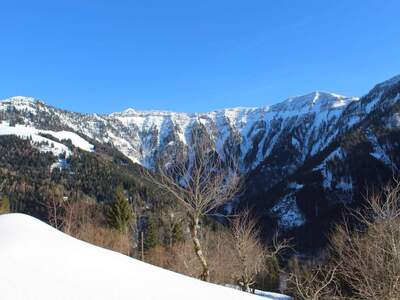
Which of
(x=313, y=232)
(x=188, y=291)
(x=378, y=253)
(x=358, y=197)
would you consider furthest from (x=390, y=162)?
(x=188, y=291)

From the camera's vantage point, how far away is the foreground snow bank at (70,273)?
19.0ft

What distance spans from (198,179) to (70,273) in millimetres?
8043

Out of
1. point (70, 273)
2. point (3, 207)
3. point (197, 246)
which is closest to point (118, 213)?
point (3, 207)

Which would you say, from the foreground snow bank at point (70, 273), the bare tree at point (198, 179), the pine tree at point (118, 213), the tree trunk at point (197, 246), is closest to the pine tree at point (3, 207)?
the pine tree at point (118, 213)

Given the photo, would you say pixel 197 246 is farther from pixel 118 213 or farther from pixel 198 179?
pixel 118 213

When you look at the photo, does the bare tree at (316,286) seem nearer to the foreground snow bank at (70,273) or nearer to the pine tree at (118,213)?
the foreground snow bank at (70,273)

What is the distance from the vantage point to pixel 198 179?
1416 cm

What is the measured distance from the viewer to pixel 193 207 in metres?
15.1

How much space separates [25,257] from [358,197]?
578 ft

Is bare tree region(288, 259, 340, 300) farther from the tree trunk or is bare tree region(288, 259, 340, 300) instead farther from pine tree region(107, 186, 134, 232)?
pine tree region(107, 186, 134, 232)

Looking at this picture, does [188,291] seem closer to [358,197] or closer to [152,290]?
[152,290]

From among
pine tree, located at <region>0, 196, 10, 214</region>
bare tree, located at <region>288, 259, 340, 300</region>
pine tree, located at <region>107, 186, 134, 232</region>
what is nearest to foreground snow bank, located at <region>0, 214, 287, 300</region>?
bare tree, located at <region>288, 259, 340, 300</region>

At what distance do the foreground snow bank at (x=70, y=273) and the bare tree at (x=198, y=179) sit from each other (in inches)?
229

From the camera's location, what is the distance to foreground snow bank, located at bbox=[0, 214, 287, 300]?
5.78 metres
